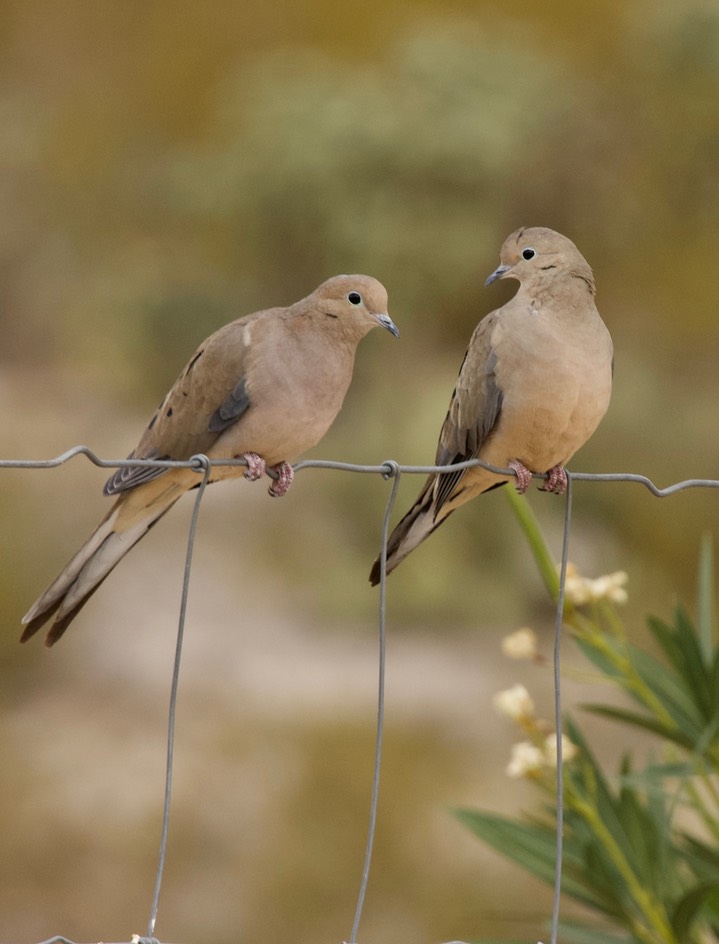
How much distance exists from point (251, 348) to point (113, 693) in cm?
322

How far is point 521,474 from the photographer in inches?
58.5

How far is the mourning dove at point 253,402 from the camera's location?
4.50 ft

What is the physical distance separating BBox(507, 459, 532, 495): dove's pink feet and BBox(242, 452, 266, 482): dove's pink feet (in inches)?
11.7

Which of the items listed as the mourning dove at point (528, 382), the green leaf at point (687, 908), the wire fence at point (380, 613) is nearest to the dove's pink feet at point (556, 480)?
the mourning dove at point (528, 382)

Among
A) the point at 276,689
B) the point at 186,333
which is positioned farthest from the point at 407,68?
the point at 276,689

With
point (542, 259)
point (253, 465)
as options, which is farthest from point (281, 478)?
point (542, 259)

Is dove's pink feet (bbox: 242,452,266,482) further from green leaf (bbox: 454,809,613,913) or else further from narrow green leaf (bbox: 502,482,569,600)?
green leaf (bbox: 454,809,613,913)

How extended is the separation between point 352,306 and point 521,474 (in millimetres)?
286

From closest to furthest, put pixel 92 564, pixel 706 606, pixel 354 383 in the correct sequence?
pixel 92 564 → pixel 706 606 → pixel 354 383

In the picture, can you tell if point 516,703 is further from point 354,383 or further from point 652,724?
point 354,383

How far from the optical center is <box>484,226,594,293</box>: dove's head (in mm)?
1447

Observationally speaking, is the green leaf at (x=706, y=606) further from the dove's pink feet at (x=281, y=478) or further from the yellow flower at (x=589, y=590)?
the dove's pink feet at (x=281, y=478)

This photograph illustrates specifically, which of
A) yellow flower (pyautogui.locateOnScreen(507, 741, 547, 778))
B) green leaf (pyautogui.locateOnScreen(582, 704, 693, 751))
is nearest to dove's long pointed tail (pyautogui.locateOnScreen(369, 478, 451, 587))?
yellow flower (pyautogui.locateOnScreen(507, 741, 547, 778))

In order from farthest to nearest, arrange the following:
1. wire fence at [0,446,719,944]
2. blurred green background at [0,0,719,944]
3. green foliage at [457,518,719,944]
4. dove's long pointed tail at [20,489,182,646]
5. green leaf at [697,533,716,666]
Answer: blurred green background at [0,0,719,944], green leaf at [697,533,716,666], green foliage at [457,518,719,944], dove's long pointed tail at [20,489,182,646], wire fence at [0,446,719,944]
